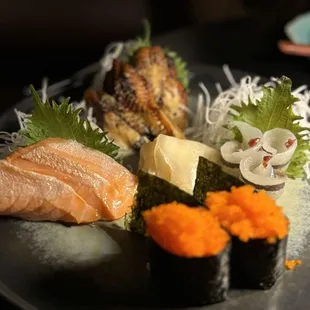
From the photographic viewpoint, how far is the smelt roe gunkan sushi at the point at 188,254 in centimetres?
222

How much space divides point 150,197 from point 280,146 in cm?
64

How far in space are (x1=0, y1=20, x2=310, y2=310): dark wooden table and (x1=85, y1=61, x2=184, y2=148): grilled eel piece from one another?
Result: 73 centimetres

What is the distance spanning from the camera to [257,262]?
2.39 m

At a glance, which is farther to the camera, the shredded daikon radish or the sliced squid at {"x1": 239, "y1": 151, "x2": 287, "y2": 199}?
the shredded daikon radish

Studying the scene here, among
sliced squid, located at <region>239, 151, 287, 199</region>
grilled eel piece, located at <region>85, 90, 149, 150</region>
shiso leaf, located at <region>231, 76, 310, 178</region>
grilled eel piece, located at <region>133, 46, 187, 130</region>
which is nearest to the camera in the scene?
sliced squid, located at <region>239, 151, 287, 199</region>

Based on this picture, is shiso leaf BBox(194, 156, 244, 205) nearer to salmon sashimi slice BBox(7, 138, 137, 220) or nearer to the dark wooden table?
salmon sashimi slice BBox(7, 138, 137, 220)

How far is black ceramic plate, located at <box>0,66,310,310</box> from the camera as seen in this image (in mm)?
2404

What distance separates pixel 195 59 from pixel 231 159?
5.17 feet

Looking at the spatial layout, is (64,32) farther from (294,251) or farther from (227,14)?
(294,251)

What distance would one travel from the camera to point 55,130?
302cm

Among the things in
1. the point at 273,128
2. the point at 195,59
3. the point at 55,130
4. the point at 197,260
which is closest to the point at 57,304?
the point at 197,260

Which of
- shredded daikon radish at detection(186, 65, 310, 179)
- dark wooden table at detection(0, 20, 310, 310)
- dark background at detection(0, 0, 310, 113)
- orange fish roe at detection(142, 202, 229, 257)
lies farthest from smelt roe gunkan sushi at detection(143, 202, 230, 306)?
dark background at detection(0, 0, 310, 113)

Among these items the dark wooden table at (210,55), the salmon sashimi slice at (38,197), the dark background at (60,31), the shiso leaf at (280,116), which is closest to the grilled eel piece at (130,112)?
the shiso leaf at (280,116)

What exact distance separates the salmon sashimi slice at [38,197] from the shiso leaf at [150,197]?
7.3 inches
